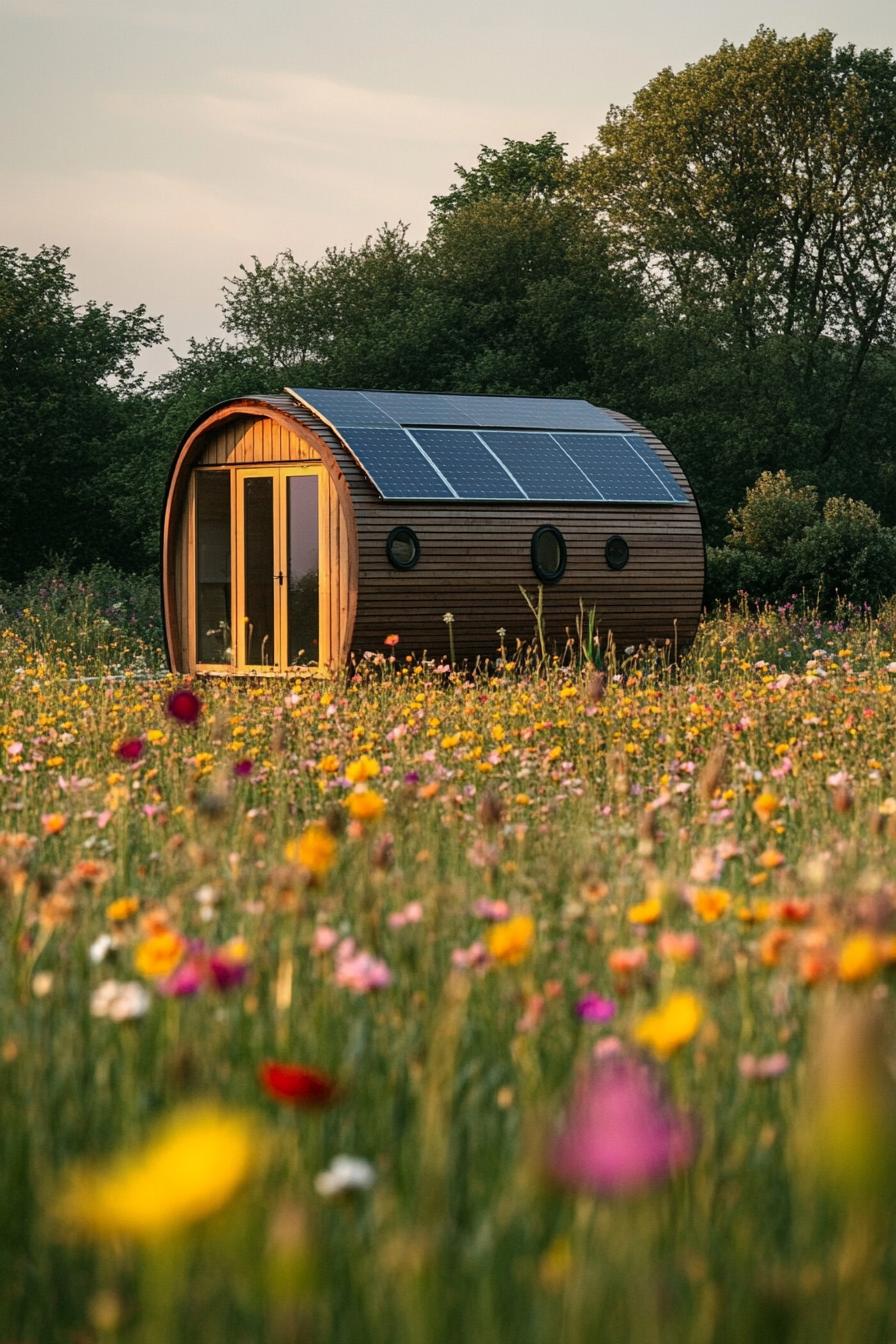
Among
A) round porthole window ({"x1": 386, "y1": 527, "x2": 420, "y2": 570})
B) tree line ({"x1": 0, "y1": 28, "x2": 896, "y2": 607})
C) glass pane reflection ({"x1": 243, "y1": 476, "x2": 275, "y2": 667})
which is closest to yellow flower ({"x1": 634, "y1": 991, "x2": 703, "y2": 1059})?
round porthole window ({"x1": 386, "y1": 527, "x2": 420, "y2": 570})

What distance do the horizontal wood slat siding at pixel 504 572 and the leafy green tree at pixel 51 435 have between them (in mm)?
16702

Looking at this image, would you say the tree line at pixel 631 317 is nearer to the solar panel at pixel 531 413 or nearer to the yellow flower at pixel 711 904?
the solar panel at pixel 531 413

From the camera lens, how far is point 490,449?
607 inches

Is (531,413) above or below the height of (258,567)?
above

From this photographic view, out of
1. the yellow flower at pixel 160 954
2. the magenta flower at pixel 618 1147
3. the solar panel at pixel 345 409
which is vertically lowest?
the yellow flower at pixel 160 954

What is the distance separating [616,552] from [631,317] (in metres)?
20.1

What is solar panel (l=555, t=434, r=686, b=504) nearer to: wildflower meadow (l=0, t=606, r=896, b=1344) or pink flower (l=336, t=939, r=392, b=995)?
wildflower meadow (l=0, t=606, r=896, b=1344)

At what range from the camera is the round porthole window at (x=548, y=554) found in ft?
48.8

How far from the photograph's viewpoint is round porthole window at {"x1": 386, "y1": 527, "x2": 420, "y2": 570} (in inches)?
551

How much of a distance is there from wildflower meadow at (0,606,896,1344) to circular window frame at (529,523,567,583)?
31.5 ft

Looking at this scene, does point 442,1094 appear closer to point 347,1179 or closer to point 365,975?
point 365,975

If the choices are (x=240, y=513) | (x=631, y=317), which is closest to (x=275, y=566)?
(x=240, y=513)

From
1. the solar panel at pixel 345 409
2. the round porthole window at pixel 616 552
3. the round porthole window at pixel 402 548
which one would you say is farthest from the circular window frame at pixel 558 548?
the solar panel at pixel 345 409

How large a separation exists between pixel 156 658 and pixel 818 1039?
1623 cm
